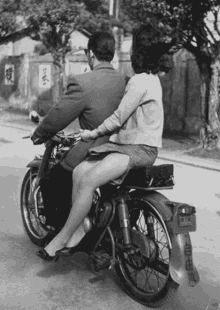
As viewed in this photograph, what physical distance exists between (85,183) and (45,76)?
69.0 feet

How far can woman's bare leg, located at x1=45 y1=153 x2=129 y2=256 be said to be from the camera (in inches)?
166

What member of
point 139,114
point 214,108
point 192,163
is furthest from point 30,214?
point 214,108

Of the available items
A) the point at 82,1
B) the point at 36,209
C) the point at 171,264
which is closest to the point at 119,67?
the point at 82,1

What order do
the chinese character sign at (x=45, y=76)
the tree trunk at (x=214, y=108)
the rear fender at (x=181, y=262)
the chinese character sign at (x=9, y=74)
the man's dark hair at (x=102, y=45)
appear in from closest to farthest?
1. the rear fender at (x=181, y=262)
2. the man's dark hair at (x=102, y=45)
3. the tree trunk at (x=214, y=108)
4. the chinese character sign at (x=45, y=76)
5. the chinese character sign at (x=9, y=74)

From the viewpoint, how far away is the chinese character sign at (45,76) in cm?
2488

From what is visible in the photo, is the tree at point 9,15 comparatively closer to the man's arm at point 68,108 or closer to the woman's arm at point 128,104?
the man's arm at point 68,108

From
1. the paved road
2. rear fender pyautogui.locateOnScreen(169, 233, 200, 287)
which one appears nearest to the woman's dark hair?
rear fender pyautogui.locateOnScreen(169, 233, 200, 287)

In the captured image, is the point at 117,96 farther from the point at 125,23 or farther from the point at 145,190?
the point at 125,23

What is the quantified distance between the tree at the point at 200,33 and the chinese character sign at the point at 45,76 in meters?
11.2

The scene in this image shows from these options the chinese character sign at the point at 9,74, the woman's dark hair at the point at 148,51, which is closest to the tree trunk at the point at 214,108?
the woman's dark hair at the point at 148,51

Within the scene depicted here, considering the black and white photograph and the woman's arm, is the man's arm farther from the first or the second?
the woman's arm

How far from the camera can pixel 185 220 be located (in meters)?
4.03

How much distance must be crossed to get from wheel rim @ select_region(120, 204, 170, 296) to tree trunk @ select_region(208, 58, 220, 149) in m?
9.02

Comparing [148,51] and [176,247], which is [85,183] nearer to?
[176,247]
